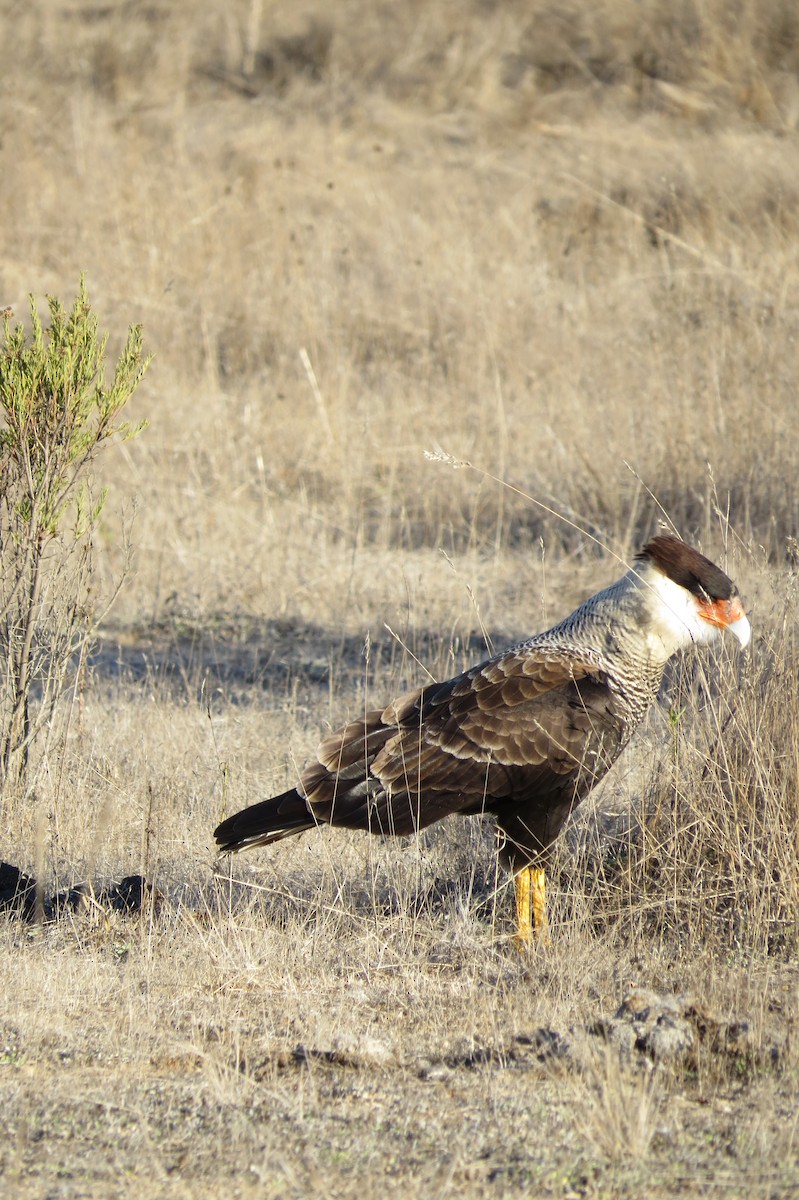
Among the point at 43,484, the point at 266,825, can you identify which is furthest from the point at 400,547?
the point at 266,825

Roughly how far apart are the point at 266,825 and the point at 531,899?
0.88 m

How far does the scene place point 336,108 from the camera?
1778cm

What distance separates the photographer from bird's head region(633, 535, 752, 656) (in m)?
4.24

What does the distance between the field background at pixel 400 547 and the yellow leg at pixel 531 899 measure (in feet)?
0.33

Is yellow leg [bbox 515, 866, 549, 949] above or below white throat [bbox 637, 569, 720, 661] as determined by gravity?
below

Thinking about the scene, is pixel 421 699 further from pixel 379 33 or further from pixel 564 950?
pixel 379 33

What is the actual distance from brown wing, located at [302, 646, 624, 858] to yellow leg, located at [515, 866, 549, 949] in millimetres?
97

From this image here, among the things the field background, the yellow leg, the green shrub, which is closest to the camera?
the field background

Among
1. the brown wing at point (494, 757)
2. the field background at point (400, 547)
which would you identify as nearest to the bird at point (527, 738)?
the brown wing at point (494, 757)

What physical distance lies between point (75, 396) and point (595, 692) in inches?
89.0

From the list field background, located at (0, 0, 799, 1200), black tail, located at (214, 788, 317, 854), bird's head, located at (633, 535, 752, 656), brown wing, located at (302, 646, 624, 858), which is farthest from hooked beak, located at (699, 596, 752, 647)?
black tail, located at (214, 788, 317, 854)

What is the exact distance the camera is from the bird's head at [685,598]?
424cm

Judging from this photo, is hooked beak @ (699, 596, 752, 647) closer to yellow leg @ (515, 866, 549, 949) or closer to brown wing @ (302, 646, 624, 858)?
brown wing @ (302, 646, 624, 858)

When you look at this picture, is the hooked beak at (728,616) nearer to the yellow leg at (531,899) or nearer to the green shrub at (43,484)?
the yellow leg at (531,899)
